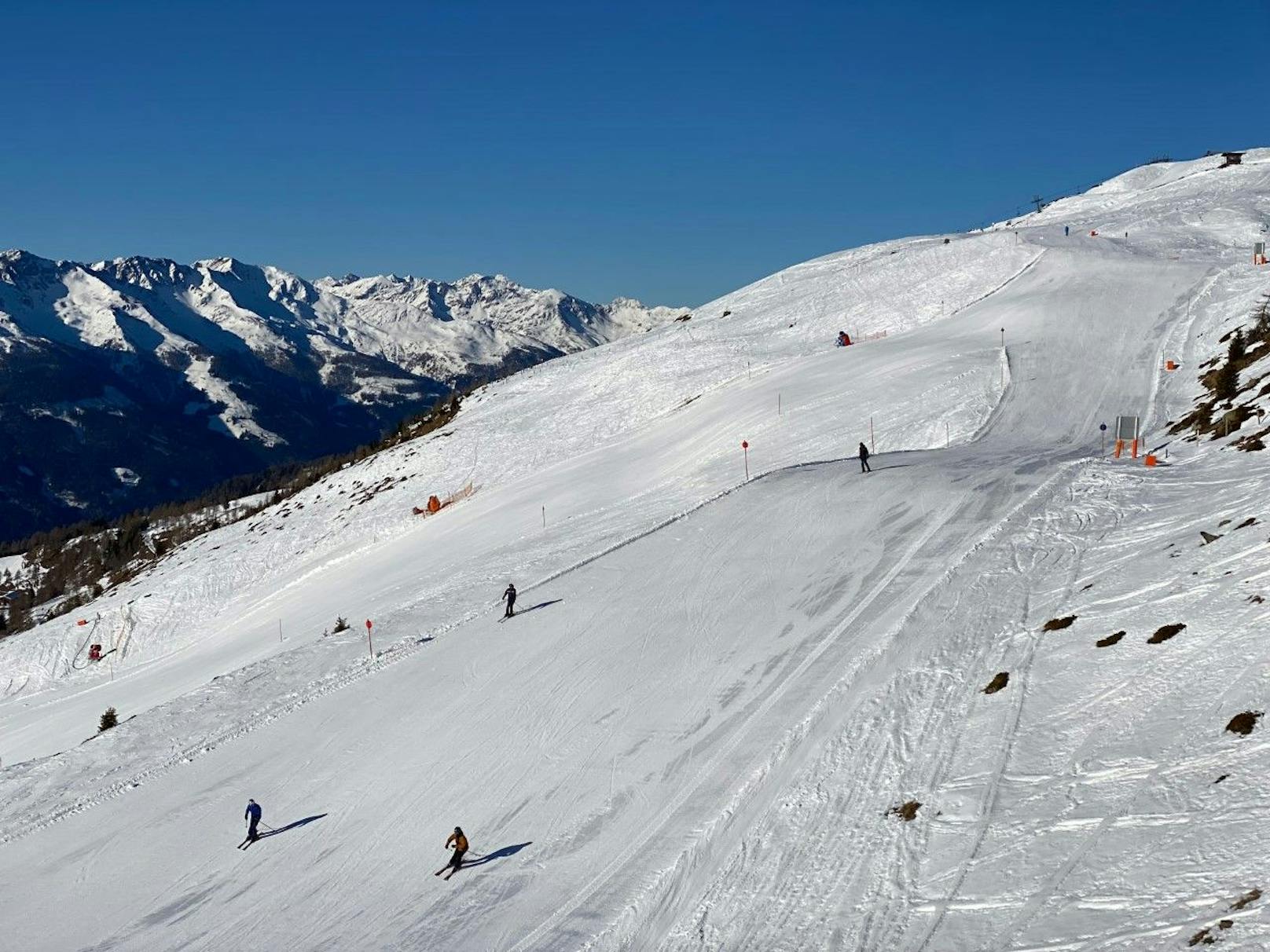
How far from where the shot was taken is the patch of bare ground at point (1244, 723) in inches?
607

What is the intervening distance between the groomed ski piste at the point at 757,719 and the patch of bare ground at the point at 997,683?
0.31 m

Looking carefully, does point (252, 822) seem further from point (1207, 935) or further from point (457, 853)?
point (1207, 935)

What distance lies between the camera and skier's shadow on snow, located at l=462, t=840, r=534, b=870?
1945cm

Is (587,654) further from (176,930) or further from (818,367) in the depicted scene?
(818,367)

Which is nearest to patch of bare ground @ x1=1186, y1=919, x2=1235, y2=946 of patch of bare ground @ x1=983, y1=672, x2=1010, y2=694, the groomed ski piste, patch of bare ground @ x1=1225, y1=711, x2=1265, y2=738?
the groomed ski piste

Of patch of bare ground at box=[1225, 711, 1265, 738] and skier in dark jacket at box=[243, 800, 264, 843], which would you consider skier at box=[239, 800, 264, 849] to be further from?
patch of bare ground at box=[1225, 711, 1265, 738]

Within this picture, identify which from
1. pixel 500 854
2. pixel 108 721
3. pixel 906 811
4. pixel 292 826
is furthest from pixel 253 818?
pixel 108 721

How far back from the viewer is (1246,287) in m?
59.4

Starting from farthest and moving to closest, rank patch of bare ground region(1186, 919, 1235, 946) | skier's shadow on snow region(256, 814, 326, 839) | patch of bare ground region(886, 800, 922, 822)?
Result: skier's shadow on snow region(256, 814, 326, 839)
patch of bare ground region(886, 800, 922, 822)
patch of bare ground region(1186, 919, 1235, 946)

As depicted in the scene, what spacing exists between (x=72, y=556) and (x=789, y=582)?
186 m

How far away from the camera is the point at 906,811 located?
17.2 metres

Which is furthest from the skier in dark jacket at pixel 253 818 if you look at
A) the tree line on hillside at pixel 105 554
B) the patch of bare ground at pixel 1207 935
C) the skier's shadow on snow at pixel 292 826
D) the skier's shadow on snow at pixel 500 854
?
the tree line on hillside at pixel 105 554

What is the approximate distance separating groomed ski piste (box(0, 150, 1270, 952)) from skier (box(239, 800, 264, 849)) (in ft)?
1.81

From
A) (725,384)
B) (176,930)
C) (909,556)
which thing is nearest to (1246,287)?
(725,384)
